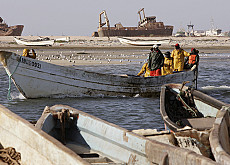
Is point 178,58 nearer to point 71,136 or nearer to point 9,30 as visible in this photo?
point 71,136

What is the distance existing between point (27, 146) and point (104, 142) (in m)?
1.29

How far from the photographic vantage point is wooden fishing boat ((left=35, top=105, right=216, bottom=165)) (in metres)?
4.80

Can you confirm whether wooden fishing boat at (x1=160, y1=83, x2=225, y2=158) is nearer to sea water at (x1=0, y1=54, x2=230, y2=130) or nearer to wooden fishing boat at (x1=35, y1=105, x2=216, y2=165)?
sea water at (x1=0, y1=54, x2=230, y2=130)

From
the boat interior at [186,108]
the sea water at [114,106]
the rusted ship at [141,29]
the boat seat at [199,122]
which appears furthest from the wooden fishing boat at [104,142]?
the rusted ship at [141,29]

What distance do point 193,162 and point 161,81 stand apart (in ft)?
34.1

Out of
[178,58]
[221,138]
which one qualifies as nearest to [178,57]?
[178,58]

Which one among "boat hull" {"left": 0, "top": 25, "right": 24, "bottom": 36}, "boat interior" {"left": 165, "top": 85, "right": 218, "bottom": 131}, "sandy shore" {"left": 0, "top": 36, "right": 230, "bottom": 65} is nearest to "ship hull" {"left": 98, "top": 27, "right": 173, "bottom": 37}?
"boat hull" {"left": 0, "top": 25, "right": 24, "bottom": 36}

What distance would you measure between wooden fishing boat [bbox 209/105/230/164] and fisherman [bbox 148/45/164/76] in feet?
24.2

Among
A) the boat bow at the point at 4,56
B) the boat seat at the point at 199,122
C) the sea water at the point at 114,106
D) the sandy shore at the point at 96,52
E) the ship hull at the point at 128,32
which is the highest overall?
the ship hull at the point at 128,32

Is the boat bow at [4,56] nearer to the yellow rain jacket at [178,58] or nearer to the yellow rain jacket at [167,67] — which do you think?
the yellow rain jacket at [167,67]

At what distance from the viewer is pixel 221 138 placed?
528 centimetres

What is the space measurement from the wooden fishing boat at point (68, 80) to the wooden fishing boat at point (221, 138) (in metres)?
8.19

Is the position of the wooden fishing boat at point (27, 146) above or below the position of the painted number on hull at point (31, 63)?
below

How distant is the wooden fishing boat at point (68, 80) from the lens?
43.8 ft
